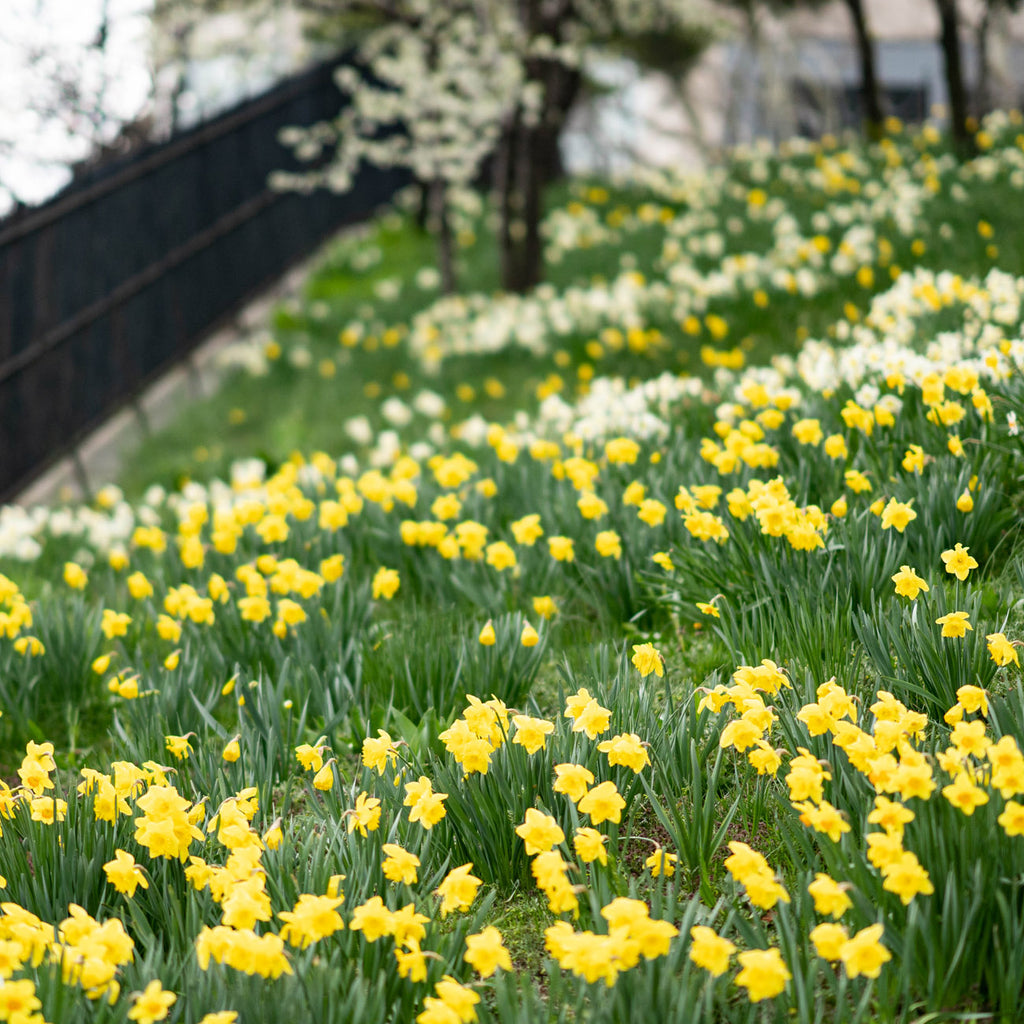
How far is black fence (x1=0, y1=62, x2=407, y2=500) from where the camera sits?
6.97m

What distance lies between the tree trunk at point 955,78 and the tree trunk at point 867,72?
1271 mm

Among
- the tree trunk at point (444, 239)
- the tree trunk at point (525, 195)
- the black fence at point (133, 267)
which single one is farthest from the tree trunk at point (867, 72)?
the black fence at point (133, 267)

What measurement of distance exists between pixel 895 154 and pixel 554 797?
28.2 ft

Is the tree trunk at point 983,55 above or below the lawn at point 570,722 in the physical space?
above

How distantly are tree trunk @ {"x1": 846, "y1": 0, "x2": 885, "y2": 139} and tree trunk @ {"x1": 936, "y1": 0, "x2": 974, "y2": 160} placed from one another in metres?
1.27

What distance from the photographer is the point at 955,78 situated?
8.97 metres

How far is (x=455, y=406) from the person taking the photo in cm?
770

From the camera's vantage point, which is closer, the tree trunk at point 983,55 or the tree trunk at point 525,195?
the tree trunk at point 983,55

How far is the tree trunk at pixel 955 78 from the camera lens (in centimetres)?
859

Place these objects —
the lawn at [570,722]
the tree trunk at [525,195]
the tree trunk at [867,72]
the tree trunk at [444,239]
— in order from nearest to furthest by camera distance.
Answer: the lawn at [570,722] < the tree trunk at [525,195] < the tree trunk at [444,239] < the tree trunk at [867,72]

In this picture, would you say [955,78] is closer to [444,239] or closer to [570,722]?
[444,239]

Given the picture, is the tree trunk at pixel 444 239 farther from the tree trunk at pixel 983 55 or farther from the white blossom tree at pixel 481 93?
the tree trunk at pixel 983 55

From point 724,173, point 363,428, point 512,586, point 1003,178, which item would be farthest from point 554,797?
point 724,173

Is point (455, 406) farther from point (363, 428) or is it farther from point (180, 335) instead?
point (180, 335)
